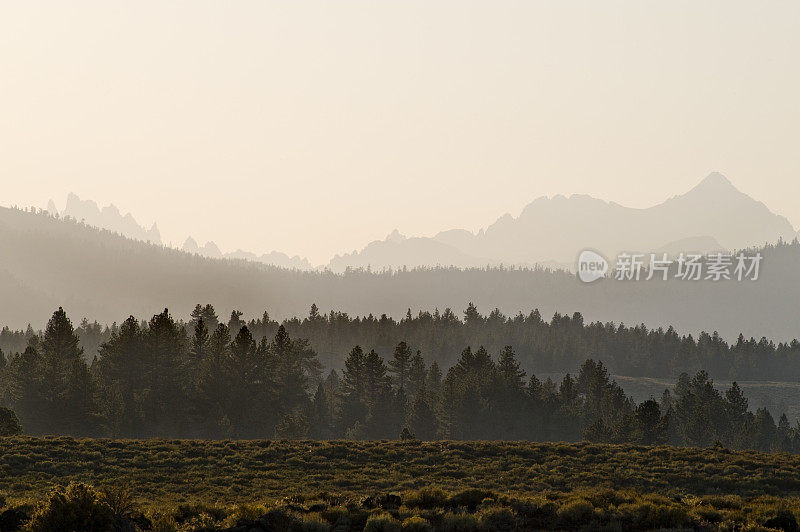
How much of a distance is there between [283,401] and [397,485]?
54016 mm

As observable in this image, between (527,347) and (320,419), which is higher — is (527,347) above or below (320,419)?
above

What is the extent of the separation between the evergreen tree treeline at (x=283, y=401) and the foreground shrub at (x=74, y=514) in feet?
164

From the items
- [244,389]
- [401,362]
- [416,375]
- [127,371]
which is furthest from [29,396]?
[416,375]

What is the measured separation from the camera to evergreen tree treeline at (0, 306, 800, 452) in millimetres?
72625

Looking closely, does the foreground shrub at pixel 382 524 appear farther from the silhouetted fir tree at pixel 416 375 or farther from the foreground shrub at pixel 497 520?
the silhouetted fir tree at pixel 416 375

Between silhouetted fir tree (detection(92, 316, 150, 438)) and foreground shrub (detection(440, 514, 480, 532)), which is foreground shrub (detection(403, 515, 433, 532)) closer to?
foreground shrub (detection(440, 514, 480, 532))

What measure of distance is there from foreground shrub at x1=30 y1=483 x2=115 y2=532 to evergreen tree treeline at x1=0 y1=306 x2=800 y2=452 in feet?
164

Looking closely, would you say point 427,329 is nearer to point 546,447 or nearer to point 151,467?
point 546,447

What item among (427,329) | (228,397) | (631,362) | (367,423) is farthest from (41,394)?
(631,362)

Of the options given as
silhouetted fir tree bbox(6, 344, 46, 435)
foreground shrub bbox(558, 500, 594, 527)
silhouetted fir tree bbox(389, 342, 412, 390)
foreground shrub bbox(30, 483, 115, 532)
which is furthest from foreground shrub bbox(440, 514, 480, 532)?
silhouetted fir tree bbox(389, 342, 412, 390)

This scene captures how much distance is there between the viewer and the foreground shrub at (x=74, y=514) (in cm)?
1748

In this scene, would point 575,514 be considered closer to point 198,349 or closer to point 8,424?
point 8,424

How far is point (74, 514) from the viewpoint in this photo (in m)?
17.5

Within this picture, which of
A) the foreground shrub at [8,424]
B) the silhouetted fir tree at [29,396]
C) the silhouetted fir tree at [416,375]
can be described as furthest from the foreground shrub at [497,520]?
the silhouetted fir tree at [416,375]
